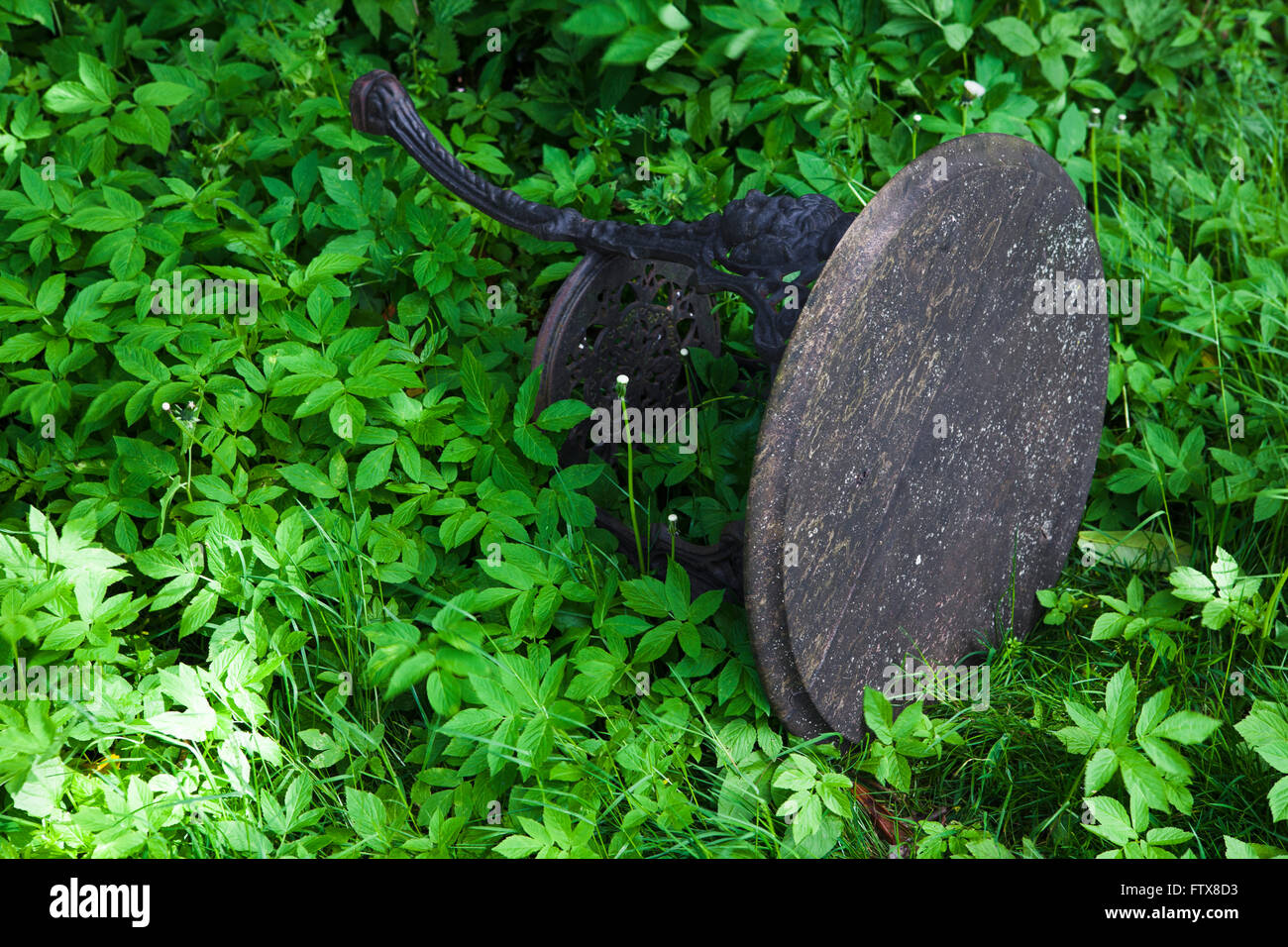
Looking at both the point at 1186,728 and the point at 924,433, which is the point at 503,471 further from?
the point at 1186,728

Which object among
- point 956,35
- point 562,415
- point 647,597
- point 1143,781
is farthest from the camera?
point 956,35

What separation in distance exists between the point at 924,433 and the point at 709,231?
2.03 feet

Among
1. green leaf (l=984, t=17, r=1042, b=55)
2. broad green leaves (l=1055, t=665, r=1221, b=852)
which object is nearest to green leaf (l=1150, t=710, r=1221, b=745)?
broad green leaves (l=1055, t=665, r=1221, b=852)

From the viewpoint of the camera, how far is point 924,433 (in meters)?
2.11

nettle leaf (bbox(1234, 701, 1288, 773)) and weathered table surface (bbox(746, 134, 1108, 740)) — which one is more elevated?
weathered table surface (bbox(746, 134, 1108, 740))

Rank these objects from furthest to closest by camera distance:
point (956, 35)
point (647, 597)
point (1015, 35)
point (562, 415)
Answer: point (1015, 35) < point (956, 35) < point (562, 415) < point (647, 597)

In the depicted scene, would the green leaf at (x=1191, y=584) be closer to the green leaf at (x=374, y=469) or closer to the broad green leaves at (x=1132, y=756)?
the broad green leaves at (x=1132, y=756)

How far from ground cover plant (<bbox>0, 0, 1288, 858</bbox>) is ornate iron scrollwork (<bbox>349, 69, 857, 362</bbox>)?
185mm

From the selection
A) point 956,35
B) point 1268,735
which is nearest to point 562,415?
point 1268,735

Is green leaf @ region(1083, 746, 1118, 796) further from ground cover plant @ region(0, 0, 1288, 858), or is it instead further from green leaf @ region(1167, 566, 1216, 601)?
green leaf @ region(1167, 566, 1216, 601)

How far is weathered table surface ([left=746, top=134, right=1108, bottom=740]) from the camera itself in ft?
6.18

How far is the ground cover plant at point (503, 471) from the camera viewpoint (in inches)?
80.3
